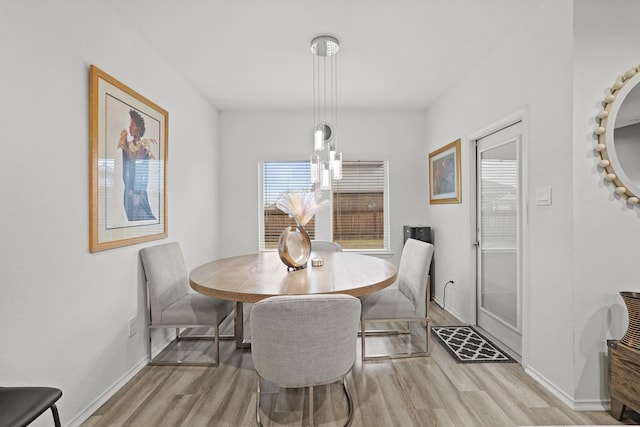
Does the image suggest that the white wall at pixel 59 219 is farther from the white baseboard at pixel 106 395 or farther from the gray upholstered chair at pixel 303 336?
the gray upholstered chair at pixel 303 336

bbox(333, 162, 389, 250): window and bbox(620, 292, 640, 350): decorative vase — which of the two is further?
bbox(333, 162, 389, 250): window

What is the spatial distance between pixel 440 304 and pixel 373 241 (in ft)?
3.92

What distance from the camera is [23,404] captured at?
1.23 m

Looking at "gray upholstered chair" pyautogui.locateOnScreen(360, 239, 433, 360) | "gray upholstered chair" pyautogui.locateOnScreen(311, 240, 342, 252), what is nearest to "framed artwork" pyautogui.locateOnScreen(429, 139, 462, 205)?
"gray upholstered chair" pyautogui.locateOnScreen(360, 239, 433, 360)

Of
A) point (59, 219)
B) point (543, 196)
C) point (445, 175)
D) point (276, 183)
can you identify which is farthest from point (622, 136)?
point (276, 183)

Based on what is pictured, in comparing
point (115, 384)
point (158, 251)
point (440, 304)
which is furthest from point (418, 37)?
point (115, 384)

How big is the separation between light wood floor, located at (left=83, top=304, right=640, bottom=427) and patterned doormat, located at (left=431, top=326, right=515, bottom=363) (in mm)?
114

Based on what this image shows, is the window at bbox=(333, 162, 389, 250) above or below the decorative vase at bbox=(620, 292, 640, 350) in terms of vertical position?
above

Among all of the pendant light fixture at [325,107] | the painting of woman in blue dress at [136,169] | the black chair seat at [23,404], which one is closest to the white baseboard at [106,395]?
the black chair seat at [23,404]

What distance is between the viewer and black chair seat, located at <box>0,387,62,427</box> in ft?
3.81

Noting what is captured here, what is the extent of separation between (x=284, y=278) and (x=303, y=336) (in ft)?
2.36

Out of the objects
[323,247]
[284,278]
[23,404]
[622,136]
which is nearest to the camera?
[23,404]

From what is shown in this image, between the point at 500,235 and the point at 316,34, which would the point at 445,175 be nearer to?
the point at 500,235

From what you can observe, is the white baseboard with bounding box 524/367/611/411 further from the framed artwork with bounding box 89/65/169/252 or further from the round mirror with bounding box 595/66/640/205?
the framed artwork with bounding box 89/65/169/252
